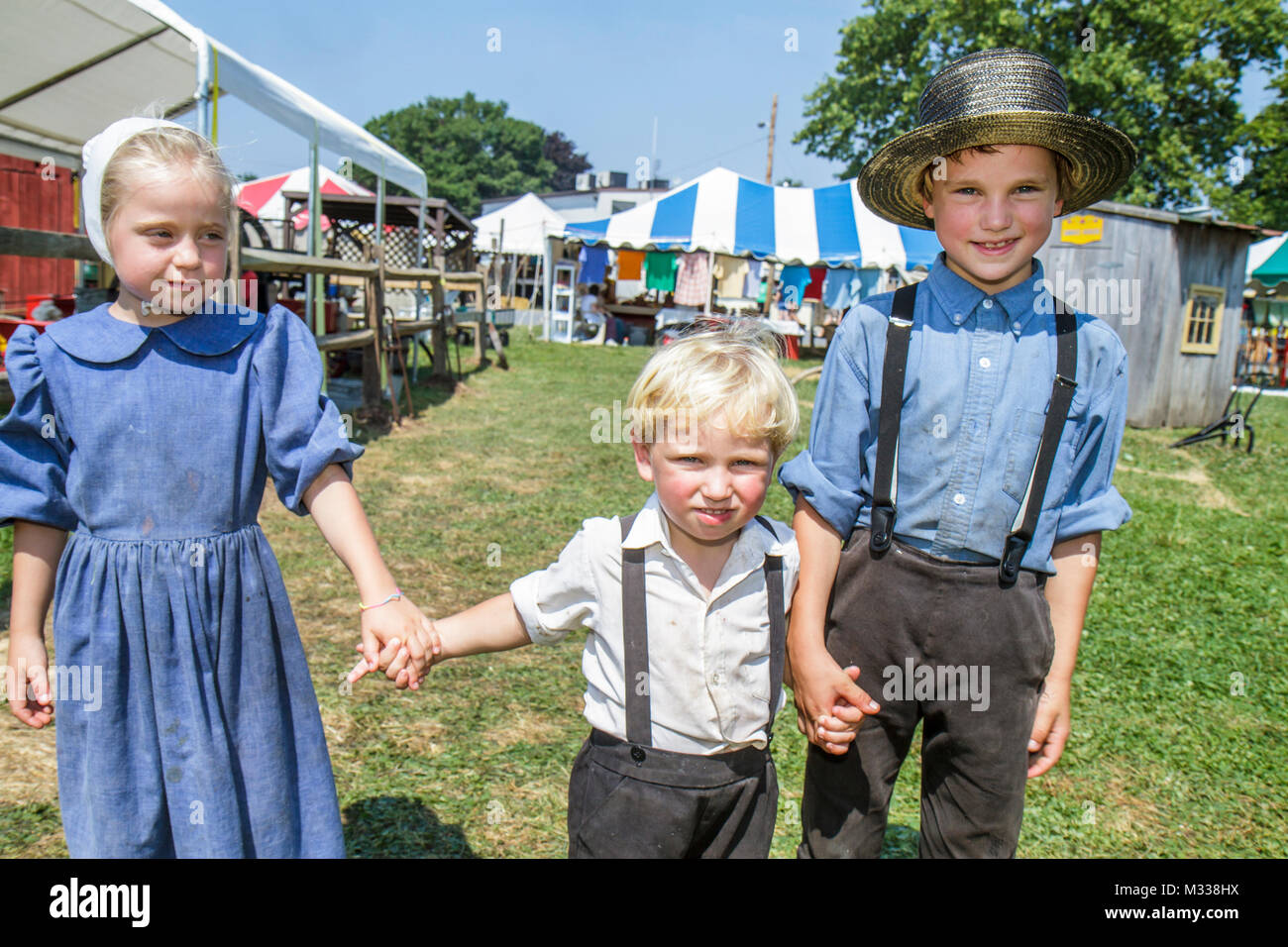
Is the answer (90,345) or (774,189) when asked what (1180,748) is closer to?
(90,345)

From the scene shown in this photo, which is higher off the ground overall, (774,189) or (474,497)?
(774,189)

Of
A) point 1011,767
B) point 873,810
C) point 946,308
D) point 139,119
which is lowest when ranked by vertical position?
point 873,810

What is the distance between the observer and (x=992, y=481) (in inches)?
71.8

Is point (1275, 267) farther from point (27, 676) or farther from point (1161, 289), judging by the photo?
point (27, 676)

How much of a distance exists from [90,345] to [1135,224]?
13439 mm

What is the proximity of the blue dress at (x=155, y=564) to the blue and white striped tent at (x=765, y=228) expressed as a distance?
1826 cm

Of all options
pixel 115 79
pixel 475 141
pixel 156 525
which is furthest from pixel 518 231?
pixel 475 141

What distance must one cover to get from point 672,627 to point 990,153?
1.12m

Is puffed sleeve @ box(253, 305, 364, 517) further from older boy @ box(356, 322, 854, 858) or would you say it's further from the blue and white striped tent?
the blue and white striped tent

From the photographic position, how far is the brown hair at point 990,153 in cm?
182

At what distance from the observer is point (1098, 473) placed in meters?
1.88

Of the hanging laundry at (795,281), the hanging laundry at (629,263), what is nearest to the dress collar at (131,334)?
the hanging laundry at (629,263)

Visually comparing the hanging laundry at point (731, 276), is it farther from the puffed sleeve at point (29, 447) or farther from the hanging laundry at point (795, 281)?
the puffed sleeve at point (29, 447)

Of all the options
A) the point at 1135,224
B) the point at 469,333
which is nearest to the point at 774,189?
the point at 469,333
